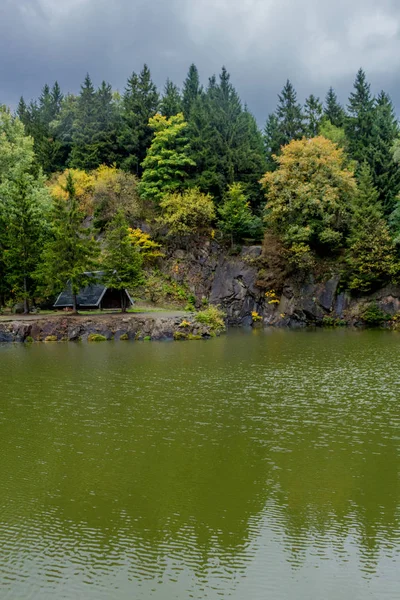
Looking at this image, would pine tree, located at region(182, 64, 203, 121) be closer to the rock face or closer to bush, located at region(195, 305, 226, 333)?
the rock face

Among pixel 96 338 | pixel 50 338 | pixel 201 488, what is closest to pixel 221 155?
pixel 96 338

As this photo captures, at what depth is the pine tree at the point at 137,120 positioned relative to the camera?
49.3 meters

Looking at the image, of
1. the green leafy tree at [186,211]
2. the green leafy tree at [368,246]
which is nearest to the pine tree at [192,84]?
the green leafy tree at [186,211]

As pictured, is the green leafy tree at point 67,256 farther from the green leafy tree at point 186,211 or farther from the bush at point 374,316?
the bush at point 374,316

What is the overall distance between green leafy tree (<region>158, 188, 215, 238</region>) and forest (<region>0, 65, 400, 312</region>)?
0.14 meters

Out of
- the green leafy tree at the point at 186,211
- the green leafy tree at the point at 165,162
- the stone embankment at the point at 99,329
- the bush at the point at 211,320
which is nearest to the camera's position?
the stone embankment at the point at 99,329

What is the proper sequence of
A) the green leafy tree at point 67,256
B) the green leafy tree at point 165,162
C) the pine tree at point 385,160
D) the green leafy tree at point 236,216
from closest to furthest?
the green leafy tree at point 67,256
the pine tree at point 385,160
the green leafy tree at point 236,216
the green leafy tree at point 165,162

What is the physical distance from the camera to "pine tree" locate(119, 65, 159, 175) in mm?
49344

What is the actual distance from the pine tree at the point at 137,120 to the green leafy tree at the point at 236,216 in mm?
10505

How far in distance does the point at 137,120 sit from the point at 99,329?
27.3m

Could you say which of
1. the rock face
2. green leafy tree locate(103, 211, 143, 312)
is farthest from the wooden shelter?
the rock face

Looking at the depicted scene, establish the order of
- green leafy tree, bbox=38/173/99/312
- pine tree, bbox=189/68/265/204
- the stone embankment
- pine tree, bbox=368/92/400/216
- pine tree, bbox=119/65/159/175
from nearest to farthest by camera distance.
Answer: the stone embankment
green leafy tree, bbox=38/173/99/312
pine tree, bbox=368/92/400/216
pine tree, bbox=189/68/265/204
pine tree, bbox=119/65/159/175

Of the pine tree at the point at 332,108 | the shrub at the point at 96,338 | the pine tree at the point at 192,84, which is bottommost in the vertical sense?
the shrub at the point at 96,338

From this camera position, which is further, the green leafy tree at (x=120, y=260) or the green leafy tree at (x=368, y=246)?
the green leafy tree at (x=368, y=246)
